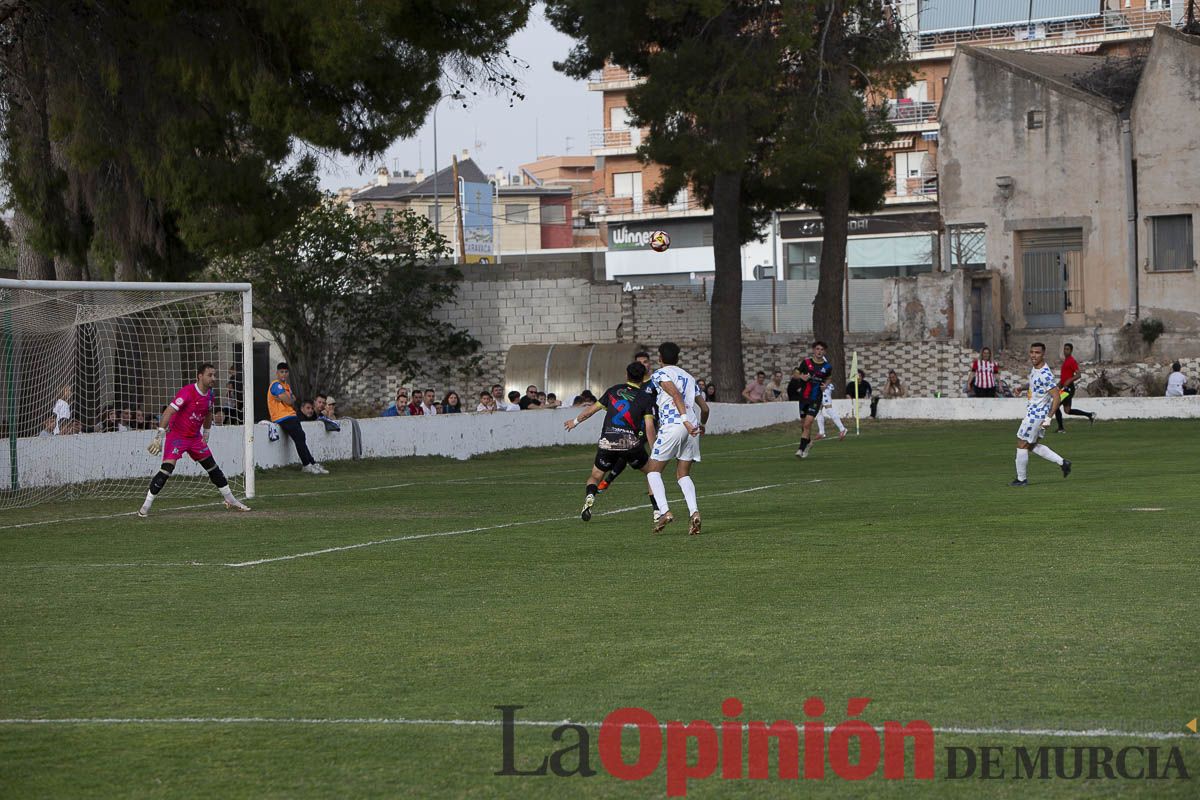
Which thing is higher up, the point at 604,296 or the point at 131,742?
the point at 604,296

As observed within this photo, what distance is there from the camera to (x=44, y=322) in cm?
A: 2298

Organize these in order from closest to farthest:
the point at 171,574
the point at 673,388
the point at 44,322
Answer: the point at 171,574 → the point at 673,388 → the point at 44,322

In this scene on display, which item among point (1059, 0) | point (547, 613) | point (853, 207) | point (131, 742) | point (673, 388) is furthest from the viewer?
point (1059, 0)

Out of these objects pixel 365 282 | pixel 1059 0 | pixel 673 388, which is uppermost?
pixel 1059 0

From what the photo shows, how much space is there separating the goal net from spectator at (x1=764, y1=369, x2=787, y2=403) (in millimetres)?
20999

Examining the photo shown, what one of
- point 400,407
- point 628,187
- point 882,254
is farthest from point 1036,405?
point 628,187

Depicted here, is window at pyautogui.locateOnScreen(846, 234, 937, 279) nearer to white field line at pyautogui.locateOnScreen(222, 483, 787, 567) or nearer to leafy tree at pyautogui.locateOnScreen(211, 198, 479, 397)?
leafy tree at pyautogui.locateOnScreen(211, 198, 479, 397)

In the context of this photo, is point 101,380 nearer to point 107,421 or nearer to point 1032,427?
point 107,421

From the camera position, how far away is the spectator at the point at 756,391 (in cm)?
4428

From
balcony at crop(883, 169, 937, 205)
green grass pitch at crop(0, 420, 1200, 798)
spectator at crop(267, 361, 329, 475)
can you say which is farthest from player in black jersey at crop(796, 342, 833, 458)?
balcony at crop(883, 169, 937, 205)

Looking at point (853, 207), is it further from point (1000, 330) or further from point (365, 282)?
point (365, 282)

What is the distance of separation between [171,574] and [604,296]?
38.2 m

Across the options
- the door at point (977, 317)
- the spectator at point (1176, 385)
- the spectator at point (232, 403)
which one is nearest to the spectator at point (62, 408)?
the spectator at point (232, 403)

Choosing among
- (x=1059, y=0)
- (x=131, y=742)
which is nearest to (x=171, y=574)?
(x=131, y=742)
